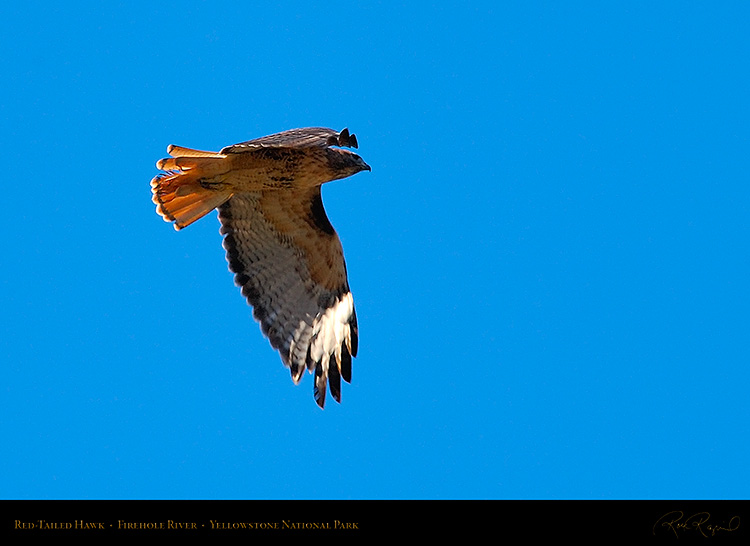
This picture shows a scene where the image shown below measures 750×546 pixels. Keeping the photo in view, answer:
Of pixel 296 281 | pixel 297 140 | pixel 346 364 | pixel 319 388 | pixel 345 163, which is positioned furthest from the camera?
pixel 296 281

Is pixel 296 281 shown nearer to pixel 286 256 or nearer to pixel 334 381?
pixel 286 256

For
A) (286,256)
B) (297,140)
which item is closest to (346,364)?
(286,256)

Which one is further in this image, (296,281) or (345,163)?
(296,281)

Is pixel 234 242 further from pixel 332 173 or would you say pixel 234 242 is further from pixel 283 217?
pixel 332 173

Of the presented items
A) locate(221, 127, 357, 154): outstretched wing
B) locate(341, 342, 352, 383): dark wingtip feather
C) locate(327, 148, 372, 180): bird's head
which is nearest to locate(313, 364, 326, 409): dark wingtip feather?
locate(341, 342, 352, 383): dark wingtip feather

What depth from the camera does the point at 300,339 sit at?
9.97 m
